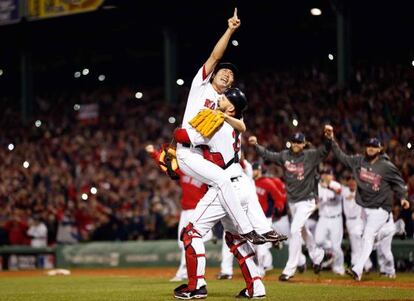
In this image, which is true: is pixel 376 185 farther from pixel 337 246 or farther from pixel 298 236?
pixel 337 246

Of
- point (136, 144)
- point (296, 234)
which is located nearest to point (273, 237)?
point (296, 234)

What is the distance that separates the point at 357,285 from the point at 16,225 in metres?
14.5

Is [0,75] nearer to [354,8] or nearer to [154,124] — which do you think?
[154,124]

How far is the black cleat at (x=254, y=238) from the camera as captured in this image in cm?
972

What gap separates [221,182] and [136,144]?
1896 cm

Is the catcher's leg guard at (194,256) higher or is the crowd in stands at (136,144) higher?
the crowd in stands at (136,144)

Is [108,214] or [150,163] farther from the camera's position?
[150,163]

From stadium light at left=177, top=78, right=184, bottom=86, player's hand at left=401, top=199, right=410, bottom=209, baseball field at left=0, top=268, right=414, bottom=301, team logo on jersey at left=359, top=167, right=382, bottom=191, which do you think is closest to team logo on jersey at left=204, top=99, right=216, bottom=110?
baseball field at left=0, top=268, right=414, bottom=301

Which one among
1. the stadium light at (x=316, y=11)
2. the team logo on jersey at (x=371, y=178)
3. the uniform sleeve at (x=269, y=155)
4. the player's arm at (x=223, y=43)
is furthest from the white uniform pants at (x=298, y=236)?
the stadium light at (x=316, y=11)

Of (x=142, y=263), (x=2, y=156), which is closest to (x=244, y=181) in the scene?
(x=142, y=263)

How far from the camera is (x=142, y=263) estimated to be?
22094 millimetres

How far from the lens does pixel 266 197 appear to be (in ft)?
53.9

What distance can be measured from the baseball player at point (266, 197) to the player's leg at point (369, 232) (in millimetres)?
2103

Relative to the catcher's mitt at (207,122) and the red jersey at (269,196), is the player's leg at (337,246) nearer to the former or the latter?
the red jersey at (269,196)
